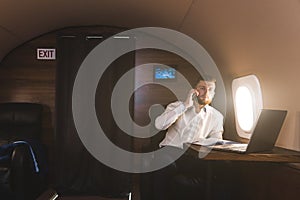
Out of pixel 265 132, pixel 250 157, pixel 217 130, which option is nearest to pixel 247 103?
pixel 217 130

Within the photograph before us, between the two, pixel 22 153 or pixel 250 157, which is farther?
pixel 22 153

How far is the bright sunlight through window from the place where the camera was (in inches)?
101

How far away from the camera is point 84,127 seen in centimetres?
356

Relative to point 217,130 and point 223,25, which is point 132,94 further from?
point 223,25

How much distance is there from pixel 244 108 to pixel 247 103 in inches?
2.8

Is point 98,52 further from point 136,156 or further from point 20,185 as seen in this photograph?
point 20,185

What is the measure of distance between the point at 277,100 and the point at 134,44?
6.24 ft

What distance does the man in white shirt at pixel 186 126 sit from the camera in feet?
8.55

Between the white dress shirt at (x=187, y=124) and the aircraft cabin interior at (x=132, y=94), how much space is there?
1 centimetres

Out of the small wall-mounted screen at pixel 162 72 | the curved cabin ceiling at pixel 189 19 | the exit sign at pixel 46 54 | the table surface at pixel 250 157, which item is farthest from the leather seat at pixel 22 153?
the table surface at pixel 250 157

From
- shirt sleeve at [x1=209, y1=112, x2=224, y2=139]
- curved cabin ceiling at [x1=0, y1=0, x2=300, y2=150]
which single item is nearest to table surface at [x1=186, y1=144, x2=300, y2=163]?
curved cabin ceiling at [x1=0, y1=0, x2=300, y2=150]

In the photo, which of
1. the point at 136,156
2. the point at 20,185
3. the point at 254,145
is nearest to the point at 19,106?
the point at 20,185

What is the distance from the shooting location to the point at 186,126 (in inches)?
107

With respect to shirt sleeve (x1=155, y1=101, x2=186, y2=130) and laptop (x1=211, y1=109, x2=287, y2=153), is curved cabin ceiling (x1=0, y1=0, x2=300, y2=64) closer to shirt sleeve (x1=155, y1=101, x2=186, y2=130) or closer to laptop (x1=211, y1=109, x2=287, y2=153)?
laptop (x1=211, y1=109, x2=287, y2=153)
